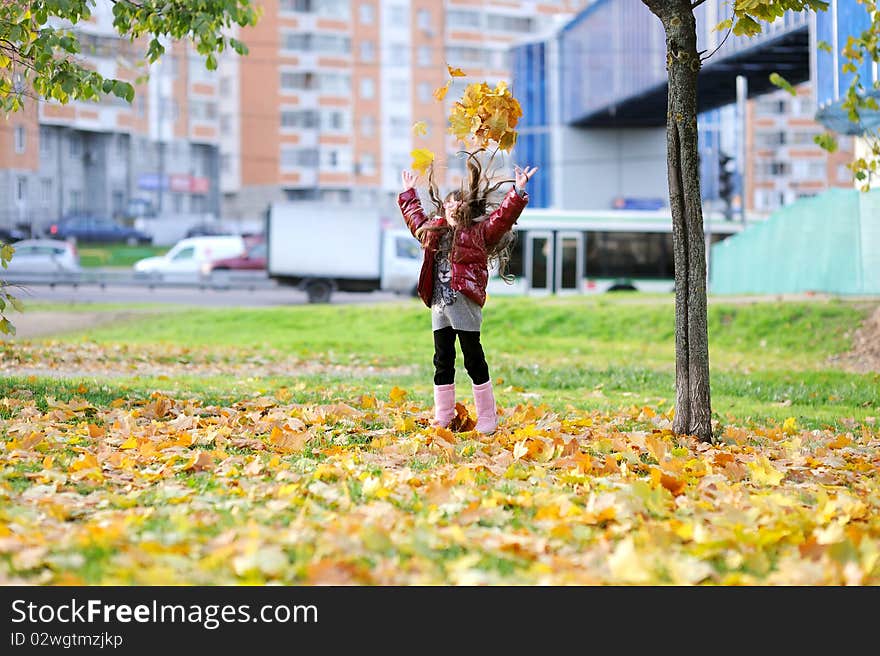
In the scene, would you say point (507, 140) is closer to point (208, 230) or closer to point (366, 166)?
point (208, 230)

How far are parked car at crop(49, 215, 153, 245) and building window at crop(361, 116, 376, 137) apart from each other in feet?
65.9

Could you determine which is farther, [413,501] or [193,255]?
[193,255]

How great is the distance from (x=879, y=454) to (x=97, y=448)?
473 cm

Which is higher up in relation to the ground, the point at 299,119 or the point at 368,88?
the point at 368,88

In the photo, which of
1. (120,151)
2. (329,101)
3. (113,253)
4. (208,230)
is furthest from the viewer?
(329,101)

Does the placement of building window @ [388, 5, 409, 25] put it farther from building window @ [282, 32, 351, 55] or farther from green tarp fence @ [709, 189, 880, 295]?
green tarp fence @ [709, 189, 880, 295]

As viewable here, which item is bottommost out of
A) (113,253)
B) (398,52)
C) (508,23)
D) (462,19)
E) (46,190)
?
(113,253)

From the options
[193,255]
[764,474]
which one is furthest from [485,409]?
[193,255]

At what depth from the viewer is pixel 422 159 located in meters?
7.83

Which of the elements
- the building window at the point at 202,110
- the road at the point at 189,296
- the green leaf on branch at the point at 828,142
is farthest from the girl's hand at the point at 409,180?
the building window at the point at 202,110

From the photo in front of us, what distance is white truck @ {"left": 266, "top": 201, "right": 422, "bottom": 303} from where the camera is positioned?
37094 millimetres

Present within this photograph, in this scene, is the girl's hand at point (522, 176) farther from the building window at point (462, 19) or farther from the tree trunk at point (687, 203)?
the building window at point (462, 19)

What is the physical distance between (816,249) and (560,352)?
952 cm

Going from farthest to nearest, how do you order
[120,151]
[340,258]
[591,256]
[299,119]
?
[299,119]
[120,151]
[340,258]
[591,256]
